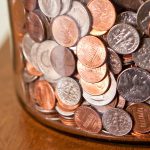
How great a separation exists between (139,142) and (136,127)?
0.02 metres

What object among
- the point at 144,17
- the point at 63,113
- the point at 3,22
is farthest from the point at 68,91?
the point at 3,22

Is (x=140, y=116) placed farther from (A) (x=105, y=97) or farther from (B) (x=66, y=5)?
(B) (x=66, y=5)

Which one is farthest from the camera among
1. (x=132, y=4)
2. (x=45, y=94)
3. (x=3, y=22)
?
(x=3, y=22)

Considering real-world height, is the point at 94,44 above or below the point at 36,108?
above

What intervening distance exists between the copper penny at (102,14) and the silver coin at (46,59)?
0.25 ft

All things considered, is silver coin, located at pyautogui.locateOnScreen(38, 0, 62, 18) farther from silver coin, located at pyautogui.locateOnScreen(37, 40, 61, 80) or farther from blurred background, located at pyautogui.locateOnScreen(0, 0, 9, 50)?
blurred background, located at pyautogui.locateOnScreen(0, 0, 9, 50)

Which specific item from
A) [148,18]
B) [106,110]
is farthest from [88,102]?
[148,18]

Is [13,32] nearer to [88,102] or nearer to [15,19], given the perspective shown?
[15,19]

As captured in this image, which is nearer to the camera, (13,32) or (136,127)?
(136,127)

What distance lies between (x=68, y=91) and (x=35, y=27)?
95 millimetres

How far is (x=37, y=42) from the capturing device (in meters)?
0.58

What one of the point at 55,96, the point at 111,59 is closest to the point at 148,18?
the point at 111,59

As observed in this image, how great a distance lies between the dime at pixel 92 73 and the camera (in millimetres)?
523

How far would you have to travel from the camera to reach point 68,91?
1.83 ft
